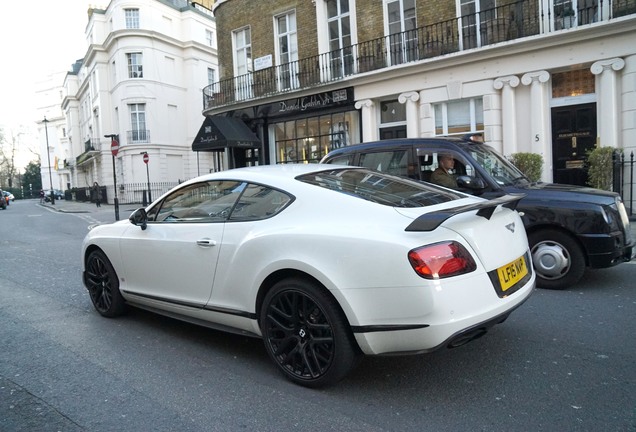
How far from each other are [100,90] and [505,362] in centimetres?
4515

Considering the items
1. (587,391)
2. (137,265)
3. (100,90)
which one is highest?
(100,90)

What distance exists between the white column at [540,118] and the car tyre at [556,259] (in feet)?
27.7

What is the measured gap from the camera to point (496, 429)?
273cm

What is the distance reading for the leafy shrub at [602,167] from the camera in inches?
458

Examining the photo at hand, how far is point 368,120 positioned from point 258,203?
1349cm

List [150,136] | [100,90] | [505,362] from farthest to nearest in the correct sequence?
[100,90]
[150,136]
[505,362]

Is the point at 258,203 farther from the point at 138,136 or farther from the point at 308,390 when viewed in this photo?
the point at 138,136

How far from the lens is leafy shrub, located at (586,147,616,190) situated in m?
11.6

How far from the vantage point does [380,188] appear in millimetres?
3830

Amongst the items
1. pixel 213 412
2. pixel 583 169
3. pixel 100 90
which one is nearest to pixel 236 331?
pixel 213 412

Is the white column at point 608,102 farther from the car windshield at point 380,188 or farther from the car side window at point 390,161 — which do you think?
the car windshield at point 380,188

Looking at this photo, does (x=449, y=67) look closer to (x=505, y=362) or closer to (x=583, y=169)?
(x=583, y=169)

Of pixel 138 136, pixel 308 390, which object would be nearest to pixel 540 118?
pixel 308 390

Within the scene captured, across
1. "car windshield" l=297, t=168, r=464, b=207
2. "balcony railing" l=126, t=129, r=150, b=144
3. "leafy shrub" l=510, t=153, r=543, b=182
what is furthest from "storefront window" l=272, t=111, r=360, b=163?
"balcony railing" l=126, t=129, r=150, b=144
